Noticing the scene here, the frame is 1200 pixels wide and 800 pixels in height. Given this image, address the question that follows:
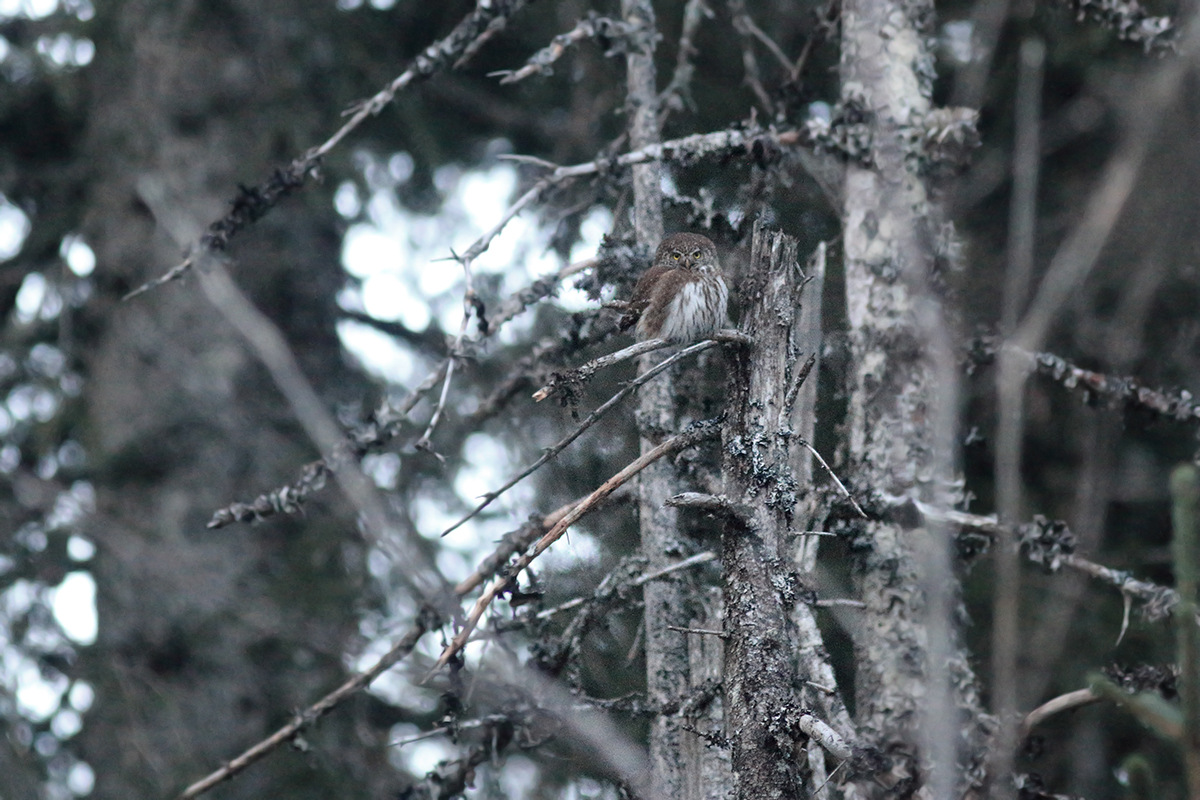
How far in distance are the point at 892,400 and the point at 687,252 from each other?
2.71ft

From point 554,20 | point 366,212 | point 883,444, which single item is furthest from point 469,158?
point 883,444

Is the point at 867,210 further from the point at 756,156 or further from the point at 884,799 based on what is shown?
the point at 884,799

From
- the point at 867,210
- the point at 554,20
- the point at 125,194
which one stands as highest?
the point at 554,20

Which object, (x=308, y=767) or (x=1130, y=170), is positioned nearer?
(x=1130, y=170)

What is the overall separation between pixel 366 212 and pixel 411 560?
5.36m

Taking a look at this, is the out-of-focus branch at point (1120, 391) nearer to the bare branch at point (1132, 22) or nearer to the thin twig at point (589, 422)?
the bare branch at point (1132, 22)

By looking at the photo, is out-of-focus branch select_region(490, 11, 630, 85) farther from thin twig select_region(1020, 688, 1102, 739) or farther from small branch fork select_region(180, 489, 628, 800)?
thin twig select_region(1020, 688, 1102, 739)

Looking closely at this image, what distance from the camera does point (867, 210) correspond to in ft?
12.7

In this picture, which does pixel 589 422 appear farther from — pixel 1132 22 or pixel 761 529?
pixel 1132 22

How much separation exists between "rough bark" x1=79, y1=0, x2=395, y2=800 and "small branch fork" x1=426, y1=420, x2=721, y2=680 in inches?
108

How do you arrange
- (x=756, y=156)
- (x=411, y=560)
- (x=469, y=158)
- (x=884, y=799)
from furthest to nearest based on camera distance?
(x=469, y=158), (x=756, y=156), (x=884, y=799), (x=411, y=560)

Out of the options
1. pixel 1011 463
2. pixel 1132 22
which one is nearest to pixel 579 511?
pixel 1011 463

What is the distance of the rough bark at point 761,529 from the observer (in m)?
2.57

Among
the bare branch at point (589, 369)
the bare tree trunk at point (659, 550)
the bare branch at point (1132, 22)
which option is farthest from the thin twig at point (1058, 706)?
the bare branch at point (1132, 22)
